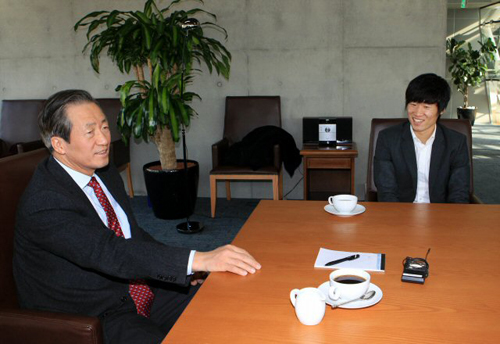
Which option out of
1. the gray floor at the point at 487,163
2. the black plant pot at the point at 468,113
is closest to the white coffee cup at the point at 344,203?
the gray floor at the point at 487,163

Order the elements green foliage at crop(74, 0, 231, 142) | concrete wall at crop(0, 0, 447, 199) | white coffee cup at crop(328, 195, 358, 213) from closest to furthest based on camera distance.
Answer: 1. white coffee cup at crop(328, 195, 358, 213)
2. green foliage at crop(74, 0, 231, 142)
3. concrete wall at crop(0, 0, 447, 199)

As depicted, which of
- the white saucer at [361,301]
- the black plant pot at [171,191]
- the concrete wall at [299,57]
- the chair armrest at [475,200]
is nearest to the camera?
the white saucer at [361,301]

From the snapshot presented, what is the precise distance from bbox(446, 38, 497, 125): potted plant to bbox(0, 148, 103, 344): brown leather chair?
1115cm

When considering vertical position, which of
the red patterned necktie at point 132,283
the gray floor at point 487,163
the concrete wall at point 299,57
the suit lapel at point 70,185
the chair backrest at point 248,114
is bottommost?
the gray floor at point 487,163

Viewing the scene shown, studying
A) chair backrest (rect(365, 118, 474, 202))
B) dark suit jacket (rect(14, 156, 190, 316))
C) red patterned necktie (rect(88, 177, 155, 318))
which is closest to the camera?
dark suit jacket (rect(14, 156, 190, 316))

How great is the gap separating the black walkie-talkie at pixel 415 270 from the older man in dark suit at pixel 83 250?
43 centimetres

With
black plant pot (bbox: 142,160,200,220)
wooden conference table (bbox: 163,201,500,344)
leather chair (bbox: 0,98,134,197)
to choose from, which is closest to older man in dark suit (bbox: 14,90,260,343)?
wooden conference table (bbox: 163,201,500,344)

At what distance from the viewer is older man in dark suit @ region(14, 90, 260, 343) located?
1439mm

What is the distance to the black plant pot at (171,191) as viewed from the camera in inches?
178

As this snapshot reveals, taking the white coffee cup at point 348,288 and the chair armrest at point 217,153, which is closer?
the white coffee cup at point 348,288

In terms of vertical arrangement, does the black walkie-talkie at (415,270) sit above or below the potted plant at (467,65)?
below

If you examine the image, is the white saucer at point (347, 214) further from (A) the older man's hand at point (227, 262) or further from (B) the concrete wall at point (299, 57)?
(B) the concrete wall at point (299, 57)

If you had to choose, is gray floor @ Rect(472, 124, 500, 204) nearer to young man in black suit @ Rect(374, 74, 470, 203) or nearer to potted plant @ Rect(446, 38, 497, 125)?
potted plant @ Rect(446, 38, 497, 125)

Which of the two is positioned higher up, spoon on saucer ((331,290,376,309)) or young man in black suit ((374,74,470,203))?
young man in black suit ((374,74,470,203))
